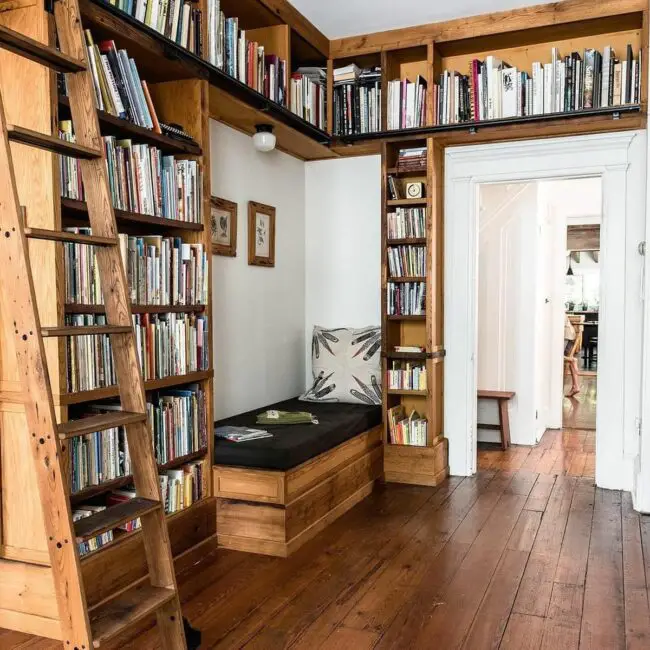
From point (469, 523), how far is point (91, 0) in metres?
3.12

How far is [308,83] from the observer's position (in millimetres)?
4695

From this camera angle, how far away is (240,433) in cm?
379

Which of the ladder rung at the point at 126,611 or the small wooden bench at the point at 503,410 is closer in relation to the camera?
the ladder rung at the point at 126,611

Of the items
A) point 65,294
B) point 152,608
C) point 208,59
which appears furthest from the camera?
point 208,59

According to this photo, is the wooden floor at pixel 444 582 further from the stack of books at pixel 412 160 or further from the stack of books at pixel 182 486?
the stack of books at pixel 412 160

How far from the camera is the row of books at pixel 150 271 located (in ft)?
8.69

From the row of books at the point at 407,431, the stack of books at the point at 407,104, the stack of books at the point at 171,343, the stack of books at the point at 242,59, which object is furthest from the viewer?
the row of books at the point at 407,431

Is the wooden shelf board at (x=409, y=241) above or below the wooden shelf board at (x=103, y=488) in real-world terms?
above

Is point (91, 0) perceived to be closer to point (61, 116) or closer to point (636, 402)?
point (61, 116)

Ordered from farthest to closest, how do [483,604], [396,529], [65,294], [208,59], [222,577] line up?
[396,529]
[208,59]
[222,577]
[483,604]
[65,294]

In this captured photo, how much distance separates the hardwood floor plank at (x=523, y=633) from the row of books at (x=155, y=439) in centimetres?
151

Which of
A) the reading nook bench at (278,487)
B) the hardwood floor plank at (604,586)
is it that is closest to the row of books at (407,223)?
the reading nook bench at (278,487)

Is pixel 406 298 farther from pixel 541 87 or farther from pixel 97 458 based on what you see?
pixel 97 458

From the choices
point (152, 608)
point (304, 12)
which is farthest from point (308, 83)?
point (152, 608)
